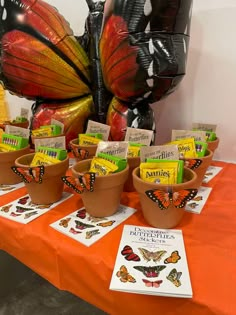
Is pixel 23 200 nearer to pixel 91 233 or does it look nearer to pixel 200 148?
pixel 91 233

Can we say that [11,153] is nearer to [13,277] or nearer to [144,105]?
[144,105]

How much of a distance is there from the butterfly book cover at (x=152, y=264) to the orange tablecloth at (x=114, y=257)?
1 cm

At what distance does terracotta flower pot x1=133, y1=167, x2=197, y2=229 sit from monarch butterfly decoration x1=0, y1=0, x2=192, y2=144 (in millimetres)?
285

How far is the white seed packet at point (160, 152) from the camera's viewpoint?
0.56 m

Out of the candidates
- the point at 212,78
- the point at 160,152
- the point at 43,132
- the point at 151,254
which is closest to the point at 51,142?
the point at 43,132

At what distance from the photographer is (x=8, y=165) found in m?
0.73

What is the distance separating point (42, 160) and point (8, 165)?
6.2 inches

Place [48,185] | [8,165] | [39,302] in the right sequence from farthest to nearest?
1. [39,302]
2. [8,165]
3. [48,185]

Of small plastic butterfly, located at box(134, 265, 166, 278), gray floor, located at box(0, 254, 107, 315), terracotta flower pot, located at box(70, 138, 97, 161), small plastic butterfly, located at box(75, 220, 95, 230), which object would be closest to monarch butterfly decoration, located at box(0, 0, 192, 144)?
terracotta flower pot, located at box(70, 138, 97, 161)

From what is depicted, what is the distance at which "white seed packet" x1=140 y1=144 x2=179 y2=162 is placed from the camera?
0.56m

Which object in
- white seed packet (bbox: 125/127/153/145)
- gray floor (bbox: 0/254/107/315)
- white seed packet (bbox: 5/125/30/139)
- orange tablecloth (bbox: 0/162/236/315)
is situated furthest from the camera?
gray floor (bbox: 0/254/107/315)

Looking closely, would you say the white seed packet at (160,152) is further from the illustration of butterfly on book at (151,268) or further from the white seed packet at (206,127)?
the white seed packet at (206,127)

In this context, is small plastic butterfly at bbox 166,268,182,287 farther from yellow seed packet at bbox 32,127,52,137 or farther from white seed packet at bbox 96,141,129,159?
yellow seed packet at bbox 32,127,52,137

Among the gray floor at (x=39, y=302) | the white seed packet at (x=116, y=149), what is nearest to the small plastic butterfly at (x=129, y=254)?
the white seed packet at (x=116, y=149)
